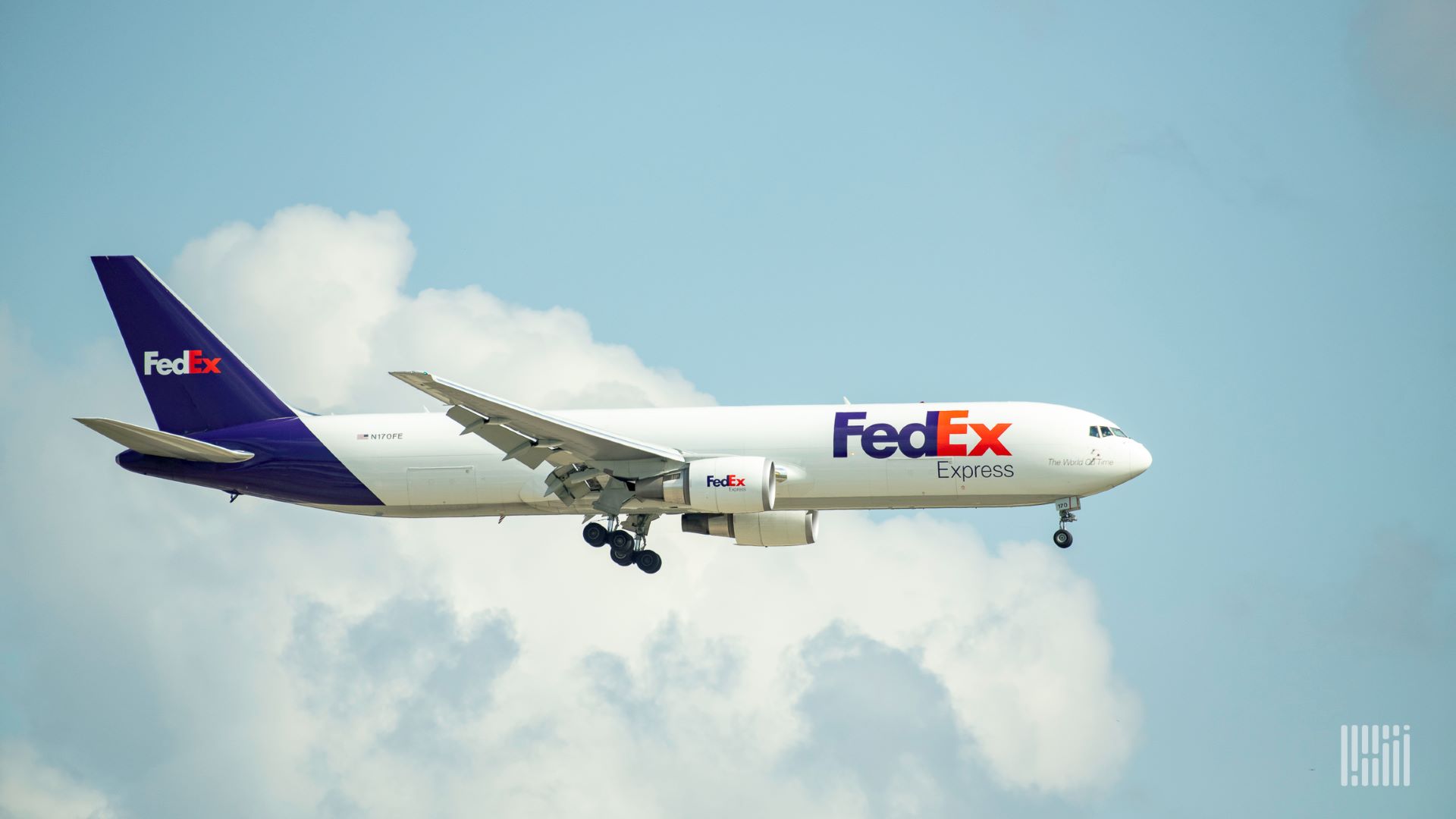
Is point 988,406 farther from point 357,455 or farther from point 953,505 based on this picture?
point 357,455

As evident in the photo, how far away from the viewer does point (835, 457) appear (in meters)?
52.4

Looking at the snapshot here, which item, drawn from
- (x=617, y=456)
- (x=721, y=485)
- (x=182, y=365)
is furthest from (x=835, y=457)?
(x=182, y=365)

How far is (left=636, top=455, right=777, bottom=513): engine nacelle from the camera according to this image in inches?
2004

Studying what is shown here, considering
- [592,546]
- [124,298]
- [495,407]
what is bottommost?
[592,546]

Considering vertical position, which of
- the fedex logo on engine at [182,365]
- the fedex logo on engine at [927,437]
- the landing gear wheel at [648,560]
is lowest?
the landing gear wheel at [648,560]

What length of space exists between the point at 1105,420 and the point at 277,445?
26838 mm

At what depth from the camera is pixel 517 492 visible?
5556cm

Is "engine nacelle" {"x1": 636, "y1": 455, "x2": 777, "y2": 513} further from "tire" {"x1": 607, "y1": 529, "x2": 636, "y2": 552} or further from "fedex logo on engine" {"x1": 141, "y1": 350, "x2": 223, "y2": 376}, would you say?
"fedex logo on engine" {"x1": 141, "y1": 350, "x2": 223, "y2": 376}

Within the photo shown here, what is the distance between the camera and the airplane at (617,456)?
51.8 meters

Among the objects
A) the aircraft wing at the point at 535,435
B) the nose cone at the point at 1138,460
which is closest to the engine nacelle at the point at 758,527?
the aircraft wing at the point at 535,435

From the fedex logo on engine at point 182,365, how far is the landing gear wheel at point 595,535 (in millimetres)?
14206

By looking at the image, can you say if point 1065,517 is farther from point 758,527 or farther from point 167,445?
point 167,445

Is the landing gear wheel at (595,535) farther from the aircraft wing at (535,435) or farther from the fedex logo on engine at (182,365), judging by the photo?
the fedex logo on engine at (182,365)

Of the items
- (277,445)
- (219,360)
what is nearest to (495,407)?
(277,445)
